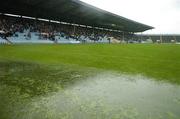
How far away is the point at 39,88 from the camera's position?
732 cm

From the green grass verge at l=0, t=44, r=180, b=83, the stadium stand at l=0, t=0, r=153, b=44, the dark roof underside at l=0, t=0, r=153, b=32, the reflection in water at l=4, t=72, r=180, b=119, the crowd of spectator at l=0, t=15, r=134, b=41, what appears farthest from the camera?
the crowd of spectator at l=0, t=15, r=134, b=41

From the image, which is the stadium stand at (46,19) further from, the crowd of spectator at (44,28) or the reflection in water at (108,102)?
the reflection in water at (108,102)

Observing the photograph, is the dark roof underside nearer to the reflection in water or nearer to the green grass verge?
the green grass verge

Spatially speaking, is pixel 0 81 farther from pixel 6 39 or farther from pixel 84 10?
pixel 84 10

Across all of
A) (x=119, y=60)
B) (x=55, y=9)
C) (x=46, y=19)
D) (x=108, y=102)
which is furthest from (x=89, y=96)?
(x=46, y=19)

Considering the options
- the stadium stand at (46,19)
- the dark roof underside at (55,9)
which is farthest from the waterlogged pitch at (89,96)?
the dark roof underside at (55,9)

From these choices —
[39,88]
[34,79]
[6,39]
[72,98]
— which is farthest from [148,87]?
[6,39]

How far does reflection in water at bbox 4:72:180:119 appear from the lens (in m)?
4.88

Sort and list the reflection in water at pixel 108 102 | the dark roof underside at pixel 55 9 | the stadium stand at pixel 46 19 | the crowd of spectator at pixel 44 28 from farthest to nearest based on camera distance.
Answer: the crowd of spectator at pixel 44 28 → the stadium stand at pixel 46 19 → the dark roof underside at pixel 55 9 → the reflection in water at pixel 108 102

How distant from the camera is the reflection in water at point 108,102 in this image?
16.0 ft

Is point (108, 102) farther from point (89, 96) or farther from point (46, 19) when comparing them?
point (46, 19)

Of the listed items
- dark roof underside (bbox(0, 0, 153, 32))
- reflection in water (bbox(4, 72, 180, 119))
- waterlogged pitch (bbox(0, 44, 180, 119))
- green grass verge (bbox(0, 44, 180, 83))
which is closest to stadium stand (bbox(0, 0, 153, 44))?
dark roof underside (bbox(0, 0, 153, 32))

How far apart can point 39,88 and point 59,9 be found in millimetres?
38291

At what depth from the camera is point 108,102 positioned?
592 cm
